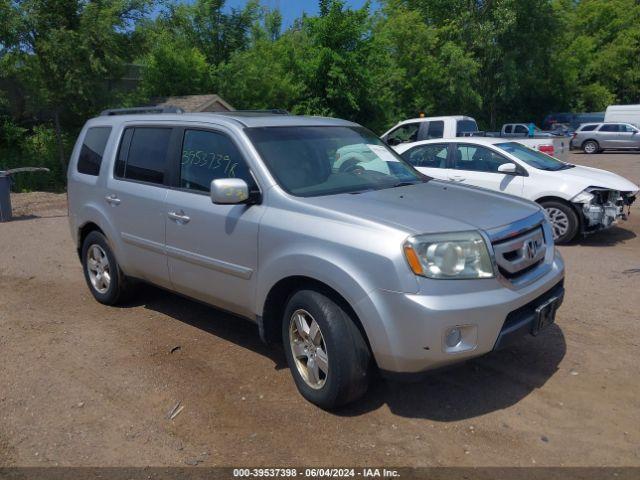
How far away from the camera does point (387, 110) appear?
26109 millimetres

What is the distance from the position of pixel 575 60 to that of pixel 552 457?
41.9 metres

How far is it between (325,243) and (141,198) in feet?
6.96

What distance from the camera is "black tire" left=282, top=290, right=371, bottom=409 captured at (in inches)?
144

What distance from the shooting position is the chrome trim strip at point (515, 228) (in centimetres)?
371

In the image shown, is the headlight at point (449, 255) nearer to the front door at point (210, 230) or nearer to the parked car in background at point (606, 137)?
the front door at point (210, 230)

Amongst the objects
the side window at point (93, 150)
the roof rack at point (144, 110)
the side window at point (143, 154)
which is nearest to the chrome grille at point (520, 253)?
the side window at point (143, 154)

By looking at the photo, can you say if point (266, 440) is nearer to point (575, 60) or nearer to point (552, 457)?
point (552, 457)

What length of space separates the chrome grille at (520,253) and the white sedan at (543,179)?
15.8 feet

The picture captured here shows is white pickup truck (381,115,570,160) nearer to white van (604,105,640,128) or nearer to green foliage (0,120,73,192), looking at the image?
green foliage (0,120,73,192)

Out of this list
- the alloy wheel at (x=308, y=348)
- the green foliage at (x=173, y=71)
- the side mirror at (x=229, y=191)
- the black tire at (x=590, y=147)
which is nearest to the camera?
the alloy wheel at (x=308, y=348)

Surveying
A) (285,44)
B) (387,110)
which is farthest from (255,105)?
(387,110)

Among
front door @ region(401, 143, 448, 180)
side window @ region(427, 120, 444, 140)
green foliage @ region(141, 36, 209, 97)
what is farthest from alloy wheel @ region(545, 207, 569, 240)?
green foliage @ region(141, 36, 209, 97)

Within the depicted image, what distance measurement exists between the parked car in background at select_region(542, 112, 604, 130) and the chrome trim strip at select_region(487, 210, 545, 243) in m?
35.4

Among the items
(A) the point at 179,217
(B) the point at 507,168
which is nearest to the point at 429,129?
(B) the point at 507,168
